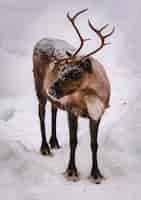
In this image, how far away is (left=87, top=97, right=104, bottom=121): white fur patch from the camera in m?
3.57

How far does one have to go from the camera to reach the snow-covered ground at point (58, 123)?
3.57 m

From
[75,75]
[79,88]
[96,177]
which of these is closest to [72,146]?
[96,177]

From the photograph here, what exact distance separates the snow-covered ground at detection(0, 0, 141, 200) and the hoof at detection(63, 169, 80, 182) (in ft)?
0.20

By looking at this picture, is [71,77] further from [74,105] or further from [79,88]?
[74,105]

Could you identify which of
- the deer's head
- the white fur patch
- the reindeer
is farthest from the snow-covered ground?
the deer's head

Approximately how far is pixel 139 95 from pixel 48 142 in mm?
1542

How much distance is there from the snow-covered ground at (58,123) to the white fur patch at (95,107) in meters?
0.51

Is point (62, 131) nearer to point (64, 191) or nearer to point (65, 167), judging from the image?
point (65, 167)

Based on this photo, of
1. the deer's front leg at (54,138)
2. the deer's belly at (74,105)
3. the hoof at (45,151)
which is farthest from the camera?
the deer's front leg at (54,138)

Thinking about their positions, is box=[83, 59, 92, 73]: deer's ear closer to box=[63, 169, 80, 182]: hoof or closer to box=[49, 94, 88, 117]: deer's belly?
box=[49, 94, 88, 117]: deer's belly

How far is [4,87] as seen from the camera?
21.1ft

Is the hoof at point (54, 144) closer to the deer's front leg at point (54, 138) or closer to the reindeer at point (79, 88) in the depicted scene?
the deer's front leg at point (54, 138)

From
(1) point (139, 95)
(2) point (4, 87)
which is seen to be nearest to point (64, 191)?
(1) point (139, 95)

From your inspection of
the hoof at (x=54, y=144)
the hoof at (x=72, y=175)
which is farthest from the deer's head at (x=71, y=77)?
the hoof at (x=54, y=144)
